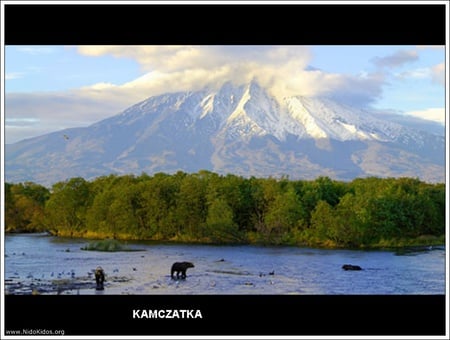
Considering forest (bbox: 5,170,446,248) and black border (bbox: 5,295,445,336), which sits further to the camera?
forest (bbox: 5,170,446,248)

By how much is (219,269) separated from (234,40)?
20.1 feet

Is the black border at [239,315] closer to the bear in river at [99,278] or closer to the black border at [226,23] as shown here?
the black border at [226,23]

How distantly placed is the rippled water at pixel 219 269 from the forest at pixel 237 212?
0.84 meters

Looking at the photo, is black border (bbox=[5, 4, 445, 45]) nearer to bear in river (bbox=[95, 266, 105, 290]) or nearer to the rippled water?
the rippled water

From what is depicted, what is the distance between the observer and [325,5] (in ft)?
12.8

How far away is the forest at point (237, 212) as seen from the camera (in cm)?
1502

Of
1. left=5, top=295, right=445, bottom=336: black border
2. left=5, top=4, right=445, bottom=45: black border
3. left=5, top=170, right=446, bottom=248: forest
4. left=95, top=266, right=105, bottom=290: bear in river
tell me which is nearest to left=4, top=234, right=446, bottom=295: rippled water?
left=95, top=266, right=105, bottom=290: bear in river

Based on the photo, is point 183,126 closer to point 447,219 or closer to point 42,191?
point 42,191

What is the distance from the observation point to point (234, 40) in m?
4.04

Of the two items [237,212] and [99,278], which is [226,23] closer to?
[99,278]

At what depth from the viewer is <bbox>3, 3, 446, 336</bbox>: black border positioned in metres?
3.85

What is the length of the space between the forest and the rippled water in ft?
2.75

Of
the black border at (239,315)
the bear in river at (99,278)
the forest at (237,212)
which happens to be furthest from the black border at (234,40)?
Result: the forest at (237,212)

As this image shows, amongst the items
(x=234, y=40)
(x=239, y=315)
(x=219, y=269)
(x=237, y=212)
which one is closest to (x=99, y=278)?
(x=239, y=315)
